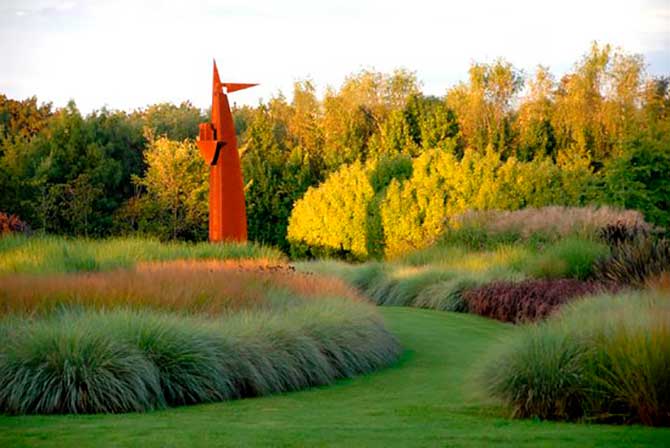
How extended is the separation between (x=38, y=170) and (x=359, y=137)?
49.5ft

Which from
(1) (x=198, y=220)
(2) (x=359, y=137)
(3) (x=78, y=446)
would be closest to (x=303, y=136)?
(2) (x=359, y=137)

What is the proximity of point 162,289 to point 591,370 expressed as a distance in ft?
18.9

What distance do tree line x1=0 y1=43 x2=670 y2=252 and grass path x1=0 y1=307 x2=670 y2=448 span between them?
847 inches

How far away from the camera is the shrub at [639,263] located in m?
14.6

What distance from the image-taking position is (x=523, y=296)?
15.5 m

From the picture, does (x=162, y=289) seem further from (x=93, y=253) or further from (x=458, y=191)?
(x=458, y=191)

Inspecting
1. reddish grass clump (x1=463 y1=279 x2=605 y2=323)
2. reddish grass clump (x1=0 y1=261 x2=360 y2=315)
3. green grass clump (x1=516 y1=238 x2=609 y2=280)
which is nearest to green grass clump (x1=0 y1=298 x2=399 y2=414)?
reddish grass clump (x1=0 y1=261 x2=360 y2=315)

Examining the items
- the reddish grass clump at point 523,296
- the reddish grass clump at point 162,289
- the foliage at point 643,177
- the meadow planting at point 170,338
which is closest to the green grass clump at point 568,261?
the reddish grass clump at point 523,296

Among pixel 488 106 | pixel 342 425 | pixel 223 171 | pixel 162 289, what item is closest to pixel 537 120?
pixel 488 106

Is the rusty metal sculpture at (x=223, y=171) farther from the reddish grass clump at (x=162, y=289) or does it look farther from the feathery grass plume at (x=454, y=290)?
the reddish grass clump at (x=162, y=289)

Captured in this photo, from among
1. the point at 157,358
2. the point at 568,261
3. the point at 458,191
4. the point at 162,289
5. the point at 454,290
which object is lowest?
the point at 454,290

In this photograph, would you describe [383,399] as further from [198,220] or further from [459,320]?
[198,220]

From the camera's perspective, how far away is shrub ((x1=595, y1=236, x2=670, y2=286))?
14.6 metres

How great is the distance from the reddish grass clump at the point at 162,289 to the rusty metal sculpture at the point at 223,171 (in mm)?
5408
